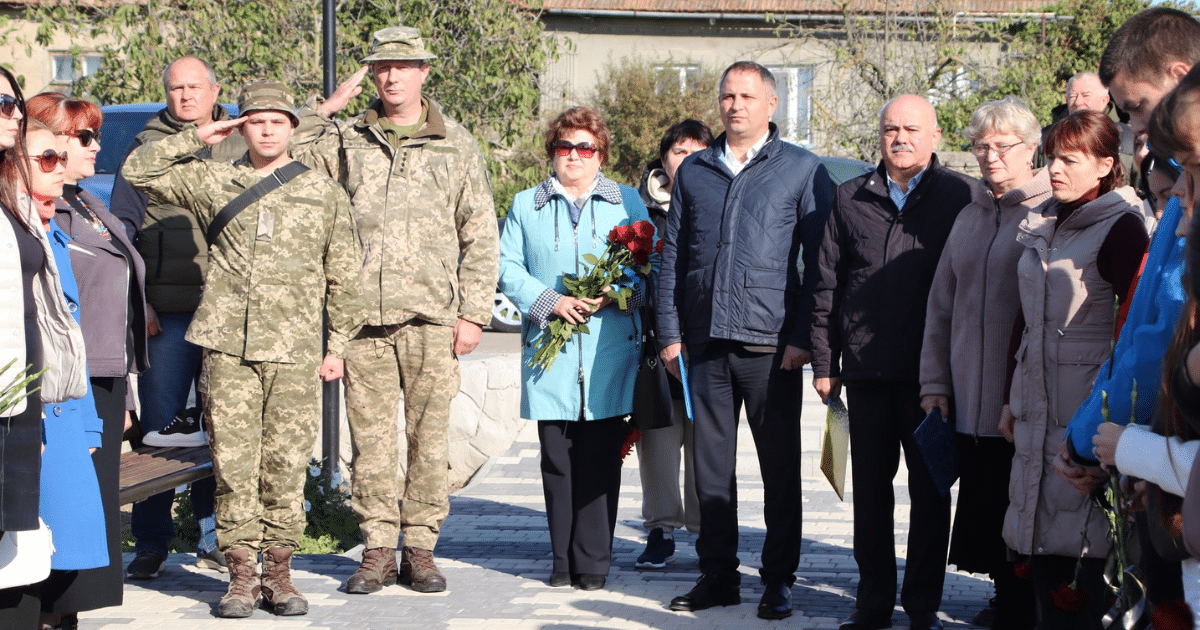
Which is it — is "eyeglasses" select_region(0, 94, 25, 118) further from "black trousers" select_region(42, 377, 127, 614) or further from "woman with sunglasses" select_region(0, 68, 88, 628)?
"black trousers" select_region(42, 377, 127, 614)

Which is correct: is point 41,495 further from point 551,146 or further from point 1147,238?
point 1147,238

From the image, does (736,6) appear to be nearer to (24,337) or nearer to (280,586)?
(280,586)

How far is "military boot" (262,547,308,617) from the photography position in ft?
17.6

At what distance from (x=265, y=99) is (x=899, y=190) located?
268 cm

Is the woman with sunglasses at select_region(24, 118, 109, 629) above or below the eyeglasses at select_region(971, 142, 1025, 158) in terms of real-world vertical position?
below

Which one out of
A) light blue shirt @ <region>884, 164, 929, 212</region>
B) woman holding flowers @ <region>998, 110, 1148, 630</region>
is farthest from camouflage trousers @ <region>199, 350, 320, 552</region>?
woman holding flowers @ <region>998, 110, 1148, 630</region>

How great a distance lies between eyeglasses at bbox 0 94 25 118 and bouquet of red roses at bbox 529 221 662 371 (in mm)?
2701

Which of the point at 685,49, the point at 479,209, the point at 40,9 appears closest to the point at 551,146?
the point at 479,209

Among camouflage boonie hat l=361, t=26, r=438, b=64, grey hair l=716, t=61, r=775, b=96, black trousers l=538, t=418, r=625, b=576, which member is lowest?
black trousers l=538, t=418, r=625, b=576

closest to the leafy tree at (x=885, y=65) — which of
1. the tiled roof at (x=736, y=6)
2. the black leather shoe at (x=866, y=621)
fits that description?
the tiled roof at (x=736, y=6)

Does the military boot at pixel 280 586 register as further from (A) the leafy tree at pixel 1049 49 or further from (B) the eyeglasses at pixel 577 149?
(A) the leafy tree at pixel 1049 49

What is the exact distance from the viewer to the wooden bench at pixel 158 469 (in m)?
5.45

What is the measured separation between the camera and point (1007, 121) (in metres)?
4.91

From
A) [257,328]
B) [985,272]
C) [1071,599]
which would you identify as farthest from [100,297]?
[1071,599]
